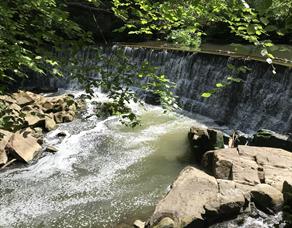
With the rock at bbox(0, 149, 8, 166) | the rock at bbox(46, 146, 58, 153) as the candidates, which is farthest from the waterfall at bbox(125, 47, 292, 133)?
the rock at bbox(0, 149, 8, 166)

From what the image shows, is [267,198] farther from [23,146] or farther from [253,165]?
[23,146]

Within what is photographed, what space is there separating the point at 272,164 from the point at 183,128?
457 centimetres

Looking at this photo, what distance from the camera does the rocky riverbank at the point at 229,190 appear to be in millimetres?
5801

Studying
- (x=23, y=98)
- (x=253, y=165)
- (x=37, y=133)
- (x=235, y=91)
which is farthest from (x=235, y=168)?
(x=23, y=98)

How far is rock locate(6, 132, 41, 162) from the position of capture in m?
9.02

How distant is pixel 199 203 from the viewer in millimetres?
6008

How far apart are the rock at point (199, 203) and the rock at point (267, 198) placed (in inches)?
9.7

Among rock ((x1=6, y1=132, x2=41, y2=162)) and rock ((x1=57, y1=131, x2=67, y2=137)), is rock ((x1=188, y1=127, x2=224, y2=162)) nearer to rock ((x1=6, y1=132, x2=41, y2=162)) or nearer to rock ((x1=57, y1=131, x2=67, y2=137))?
rock ((x1=57, y1=131, x2=67, y2=137))

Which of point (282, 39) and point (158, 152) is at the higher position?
point (282, 39)

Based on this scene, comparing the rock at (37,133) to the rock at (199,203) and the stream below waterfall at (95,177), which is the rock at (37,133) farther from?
the rock at (199,203)

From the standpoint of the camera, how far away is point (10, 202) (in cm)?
726

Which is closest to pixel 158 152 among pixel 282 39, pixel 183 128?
pixel 183 128

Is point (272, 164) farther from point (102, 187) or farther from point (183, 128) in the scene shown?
point (183, 128)

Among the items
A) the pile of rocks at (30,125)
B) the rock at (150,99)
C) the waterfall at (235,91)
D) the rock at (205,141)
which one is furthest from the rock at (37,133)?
the rock at (150,99)
